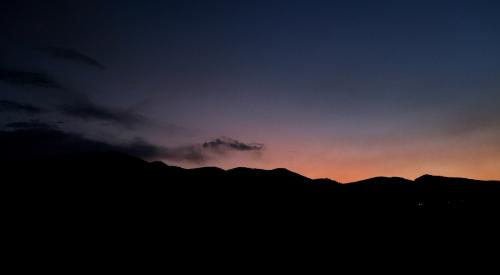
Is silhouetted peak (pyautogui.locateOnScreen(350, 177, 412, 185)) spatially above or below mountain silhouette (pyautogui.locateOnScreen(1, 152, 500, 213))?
above

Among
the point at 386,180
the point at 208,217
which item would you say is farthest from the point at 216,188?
the point at 386,180

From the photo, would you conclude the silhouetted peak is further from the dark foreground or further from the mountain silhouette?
the dark foreground

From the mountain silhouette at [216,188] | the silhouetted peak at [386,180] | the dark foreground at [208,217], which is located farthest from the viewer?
the silhouetted peak at [386,180]

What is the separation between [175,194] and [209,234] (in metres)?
10.3

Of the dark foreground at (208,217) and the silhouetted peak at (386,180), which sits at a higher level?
the silhouetted peak at (386,180)

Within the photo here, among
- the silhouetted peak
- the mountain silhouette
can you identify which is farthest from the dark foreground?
the silhouetted peak

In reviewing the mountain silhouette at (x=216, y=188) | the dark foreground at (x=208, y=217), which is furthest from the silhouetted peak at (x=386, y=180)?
the dark foreground at (x=208, y=217)

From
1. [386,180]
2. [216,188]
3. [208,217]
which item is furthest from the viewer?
[386,180]

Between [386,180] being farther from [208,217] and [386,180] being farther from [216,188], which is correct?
[208,217]

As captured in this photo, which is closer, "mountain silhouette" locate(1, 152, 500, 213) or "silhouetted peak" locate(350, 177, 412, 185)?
"mountain silhouette" locate(1, 152, 500, 213)

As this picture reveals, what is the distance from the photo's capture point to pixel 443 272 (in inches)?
1506

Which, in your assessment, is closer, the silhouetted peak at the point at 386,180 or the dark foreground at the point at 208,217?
the dark foreground at the point at 208,217

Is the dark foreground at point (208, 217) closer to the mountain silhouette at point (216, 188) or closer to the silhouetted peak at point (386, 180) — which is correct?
the mountain silhouette at point (216, 188)

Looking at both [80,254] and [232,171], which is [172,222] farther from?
[232,171]
